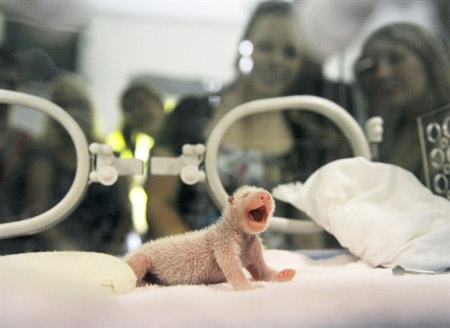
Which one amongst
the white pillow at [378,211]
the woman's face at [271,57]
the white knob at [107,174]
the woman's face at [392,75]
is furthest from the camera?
the woman's face at [271,57]

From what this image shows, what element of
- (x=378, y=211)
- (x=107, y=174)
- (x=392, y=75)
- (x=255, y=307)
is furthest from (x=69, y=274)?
(x=392, y=75)

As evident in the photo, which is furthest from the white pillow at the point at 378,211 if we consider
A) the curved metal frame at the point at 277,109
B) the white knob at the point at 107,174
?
the white knob at the point at 107,174

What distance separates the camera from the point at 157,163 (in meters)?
0.98

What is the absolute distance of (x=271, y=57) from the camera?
1.17 m

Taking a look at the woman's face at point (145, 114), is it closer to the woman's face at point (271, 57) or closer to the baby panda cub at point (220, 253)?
the woman's face at point (271, 57)

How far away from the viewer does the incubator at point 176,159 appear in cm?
90

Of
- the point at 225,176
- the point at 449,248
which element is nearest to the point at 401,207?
the point at 449,248

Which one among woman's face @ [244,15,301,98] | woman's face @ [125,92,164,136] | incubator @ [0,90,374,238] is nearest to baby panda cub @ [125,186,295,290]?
incubator @ [0,90,374,238]

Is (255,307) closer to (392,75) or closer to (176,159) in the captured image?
(176,159)

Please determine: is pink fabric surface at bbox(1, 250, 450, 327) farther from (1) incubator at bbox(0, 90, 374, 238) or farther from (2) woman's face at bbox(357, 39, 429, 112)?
(2) woman's face at bbox(357, 39, 429, 112)

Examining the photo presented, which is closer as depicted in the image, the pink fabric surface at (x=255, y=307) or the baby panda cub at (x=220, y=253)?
the pink fabric surface at (x=255, y=307)

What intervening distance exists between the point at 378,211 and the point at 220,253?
370mm

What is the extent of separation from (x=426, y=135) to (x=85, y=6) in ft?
2.90

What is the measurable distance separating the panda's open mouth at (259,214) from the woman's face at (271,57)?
0.59 m
